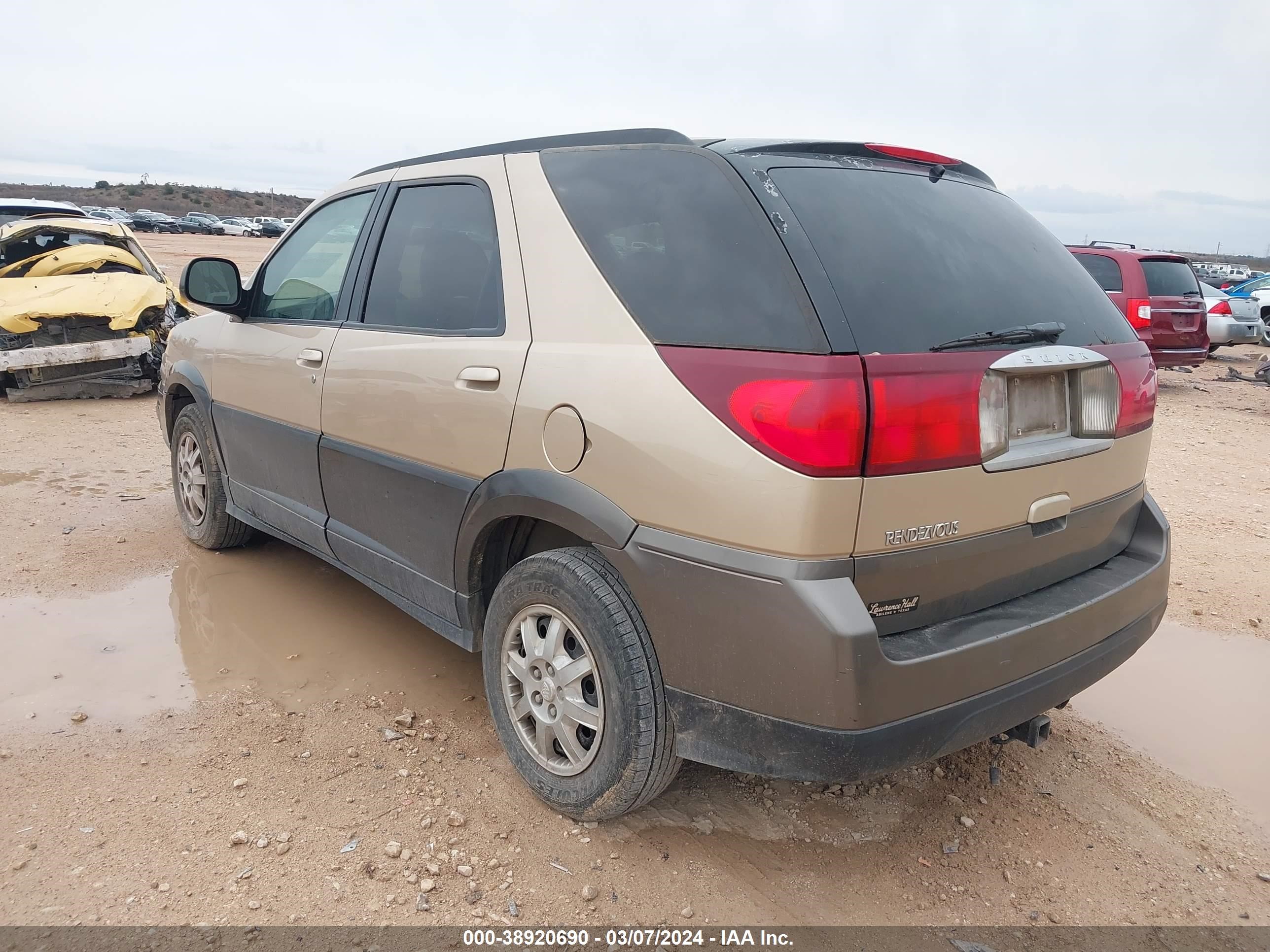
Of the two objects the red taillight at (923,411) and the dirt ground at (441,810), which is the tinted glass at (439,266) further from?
the dirt ground at (441,810)

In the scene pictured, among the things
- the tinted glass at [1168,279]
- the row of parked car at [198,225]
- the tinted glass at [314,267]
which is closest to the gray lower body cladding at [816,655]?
the tinted glass at [314,267]

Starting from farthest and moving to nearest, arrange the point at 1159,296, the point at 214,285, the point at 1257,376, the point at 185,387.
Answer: the point at 1257,376 < the point at 1159,296 < the point at 185,387 < the point at 214,285

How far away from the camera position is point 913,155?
2.75 meters

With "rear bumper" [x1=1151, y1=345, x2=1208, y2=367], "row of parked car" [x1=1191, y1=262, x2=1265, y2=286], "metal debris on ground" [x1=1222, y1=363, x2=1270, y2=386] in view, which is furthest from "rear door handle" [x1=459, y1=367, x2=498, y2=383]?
"row of parked car" [x1=1191, y1=262, x2=1265, y2=286]

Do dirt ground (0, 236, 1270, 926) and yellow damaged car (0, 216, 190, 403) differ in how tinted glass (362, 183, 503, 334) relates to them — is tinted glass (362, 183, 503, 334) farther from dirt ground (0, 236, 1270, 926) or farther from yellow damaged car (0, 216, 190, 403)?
yellow damaged car (0, 216, 190, 403)

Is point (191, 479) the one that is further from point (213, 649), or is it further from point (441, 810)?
point (441, 810)

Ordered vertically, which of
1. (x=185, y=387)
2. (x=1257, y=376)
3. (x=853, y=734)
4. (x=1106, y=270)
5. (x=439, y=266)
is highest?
(x=439, y=266)

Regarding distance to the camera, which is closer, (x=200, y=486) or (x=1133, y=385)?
(x=1133, y=385)

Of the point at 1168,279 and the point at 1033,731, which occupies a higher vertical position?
the point at 1168,279

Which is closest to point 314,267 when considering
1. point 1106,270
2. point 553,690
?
point 553,690

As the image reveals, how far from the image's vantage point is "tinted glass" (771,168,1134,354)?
7.08 feet

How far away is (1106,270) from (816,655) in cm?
1112

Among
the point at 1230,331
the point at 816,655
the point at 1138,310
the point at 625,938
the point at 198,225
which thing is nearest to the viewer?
the point at 816,655

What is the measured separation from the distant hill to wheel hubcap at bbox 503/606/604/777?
79505 mm
